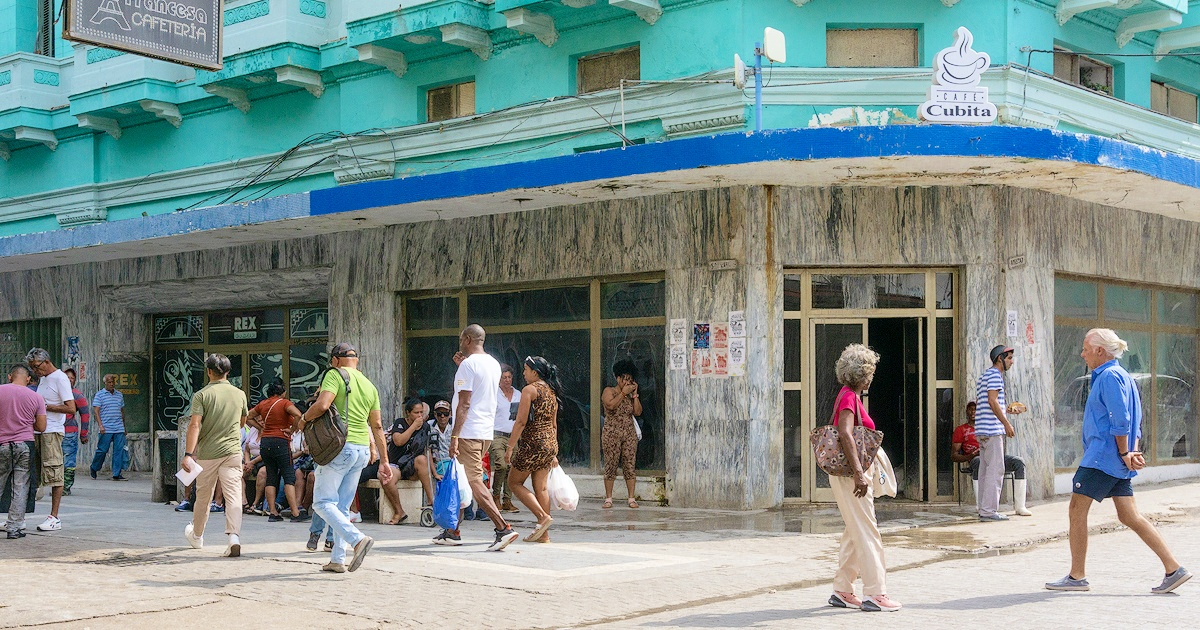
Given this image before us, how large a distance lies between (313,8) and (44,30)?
715cm

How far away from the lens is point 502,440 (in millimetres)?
13672

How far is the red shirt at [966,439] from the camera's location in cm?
1316

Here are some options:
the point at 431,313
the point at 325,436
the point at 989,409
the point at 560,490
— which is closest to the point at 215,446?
the point at 325,436

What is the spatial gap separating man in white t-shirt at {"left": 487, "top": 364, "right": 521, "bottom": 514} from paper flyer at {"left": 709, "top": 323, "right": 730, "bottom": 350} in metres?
2.20

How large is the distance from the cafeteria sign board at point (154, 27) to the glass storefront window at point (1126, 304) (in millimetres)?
11409

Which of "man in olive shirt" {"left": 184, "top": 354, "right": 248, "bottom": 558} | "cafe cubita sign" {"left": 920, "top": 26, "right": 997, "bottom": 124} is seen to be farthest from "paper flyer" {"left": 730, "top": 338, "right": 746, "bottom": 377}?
"man in olive shirt" {"left": 184, "top": 354, "right": 248, "bottom": 558}

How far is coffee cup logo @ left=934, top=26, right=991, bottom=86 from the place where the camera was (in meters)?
13.3

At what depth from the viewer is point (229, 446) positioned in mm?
10508

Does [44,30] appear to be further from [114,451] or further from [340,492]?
[340,492]

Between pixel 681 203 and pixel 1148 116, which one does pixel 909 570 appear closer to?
pixel 681 203

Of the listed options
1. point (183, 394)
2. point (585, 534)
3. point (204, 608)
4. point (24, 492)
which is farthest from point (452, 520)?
point (183, 394)

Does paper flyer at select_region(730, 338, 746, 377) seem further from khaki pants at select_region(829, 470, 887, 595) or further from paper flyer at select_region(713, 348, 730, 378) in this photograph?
khaki pants at select_region(829, 470, 887, 595)

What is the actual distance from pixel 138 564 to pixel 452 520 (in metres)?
2.44

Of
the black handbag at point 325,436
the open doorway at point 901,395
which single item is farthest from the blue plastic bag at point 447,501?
the open doorway at point 901,395
